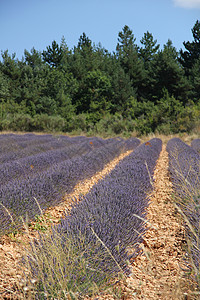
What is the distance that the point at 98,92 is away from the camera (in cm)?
2583

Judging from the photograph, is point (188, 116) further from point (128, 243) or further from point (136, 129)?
point (128, 243)

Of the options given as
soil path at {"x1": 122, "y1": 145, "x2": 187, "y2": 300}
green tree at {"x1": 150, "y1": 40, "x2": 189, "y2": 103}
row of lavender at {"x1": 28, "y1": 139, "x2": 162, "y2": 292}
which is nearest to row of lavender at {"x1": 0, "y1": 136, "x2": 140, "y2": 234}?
row of lavender at {"x1": 28, "y1": 139, "x2": 162, "y2": 292}

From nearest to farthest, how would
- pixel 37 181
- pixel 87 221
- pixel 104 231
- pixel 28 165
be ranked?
1. pixel 104 231
2. pixel 87 221
3. pixel 37 181
4. pixel 28 165

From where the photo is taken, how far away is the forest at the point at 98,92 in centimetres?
1938

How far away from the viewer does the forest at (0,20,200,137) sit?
63.6ft

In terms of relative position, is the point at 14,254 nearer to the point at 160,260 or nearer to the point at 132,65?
the point at 160,260

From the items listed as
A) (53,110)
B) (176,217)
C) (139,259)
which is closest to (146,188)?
(176,217)

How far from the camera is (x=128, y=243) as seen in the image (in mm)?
2158

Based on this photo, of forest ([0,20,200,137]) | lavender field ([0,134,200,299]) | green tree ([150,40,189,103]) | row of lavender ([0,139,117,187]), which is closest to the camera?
lavender field ([0,134,200,299])

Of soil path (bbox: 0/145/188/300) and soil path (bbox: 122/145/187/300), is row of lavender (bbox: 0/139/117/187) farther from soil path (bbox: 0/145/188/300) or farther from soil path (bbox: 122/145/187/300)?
soil path (bbox: 122/145/187/300)

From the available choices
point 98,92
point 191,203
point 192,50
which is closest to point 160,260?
point 191,203

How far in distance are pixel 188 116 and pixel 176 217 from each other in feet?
47.2

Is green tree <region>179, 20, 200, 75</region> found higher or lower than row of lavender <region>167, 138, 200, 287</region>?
higher

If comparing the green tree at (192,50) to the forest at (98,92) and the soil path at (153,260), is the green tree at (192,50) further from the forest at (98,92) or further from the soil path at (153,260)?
the soil path at (153,260)
